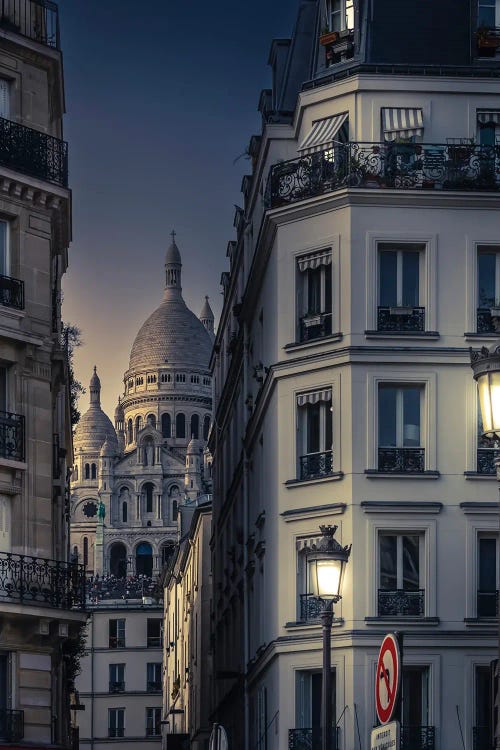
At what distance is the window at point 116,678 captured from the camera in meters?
143

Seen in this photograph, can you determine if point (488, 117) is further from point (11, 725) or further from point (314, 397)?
point (11, 725)

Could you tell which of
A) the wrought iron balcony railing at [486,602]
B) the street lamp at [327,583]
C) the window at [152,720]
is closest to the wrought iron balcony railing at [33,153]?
the wrought iron balcony railing at [486,602]

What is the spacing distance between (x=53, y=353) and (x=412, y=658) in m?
9.25

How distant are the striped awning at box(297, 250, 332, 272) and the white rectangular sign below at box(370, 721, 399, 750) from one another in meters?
22.6

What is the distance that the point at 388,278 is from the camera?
3984 cm

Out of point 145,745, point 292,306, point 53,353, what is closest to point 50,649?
point 53,353

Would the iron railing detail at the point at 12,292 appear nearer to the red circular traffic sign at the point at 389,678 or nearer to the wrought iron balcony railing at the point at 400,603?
the wrought iron balcony railing at the point at 400,603

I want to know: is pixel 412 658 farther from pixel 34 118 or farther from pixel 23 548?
pixel 34 118

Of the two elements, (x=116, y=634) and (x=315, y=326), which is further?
(x=116, y=634)

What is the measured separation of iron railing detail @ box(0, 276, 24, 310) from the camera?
36.2 metres

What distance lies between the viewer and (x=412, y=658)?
3784 cm

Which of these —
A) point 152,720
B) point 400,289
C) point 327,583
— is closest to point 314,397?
point 400,289

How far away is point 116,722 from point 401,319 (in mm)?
106533

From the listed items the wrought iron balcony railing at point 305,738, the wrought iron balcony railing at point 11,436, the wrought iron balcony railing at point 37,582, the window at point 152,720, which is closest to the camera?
the wrought iron balcony railing at point 37,582
